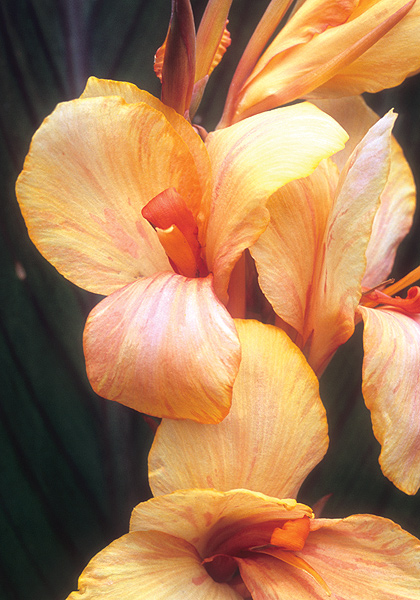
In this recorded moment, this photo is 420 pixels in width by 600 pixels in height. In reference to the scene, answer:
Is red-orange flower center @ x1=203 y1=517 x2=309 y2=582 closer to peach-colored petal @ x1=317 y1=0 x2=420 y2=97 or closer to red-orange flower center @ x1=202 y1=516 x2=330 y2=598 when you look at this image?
red-orange flower center @ x1=202 y1=516 x2=330 y2=598

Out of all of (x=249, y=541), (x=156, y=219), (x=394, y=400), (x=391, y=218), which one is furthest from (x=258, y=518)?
(x=391, y=218)

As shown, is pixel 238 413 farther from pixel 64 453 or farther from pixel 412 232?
pixel 412 232

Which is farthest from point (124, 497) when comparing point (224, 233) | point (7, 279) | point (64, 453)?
point (224, 233)

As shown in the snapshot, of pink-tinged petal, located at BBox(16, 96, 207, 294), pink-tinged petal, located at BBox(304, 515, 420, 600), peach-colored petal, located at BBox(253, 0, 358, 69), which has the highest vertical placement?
peach-colored petal, located at BBox(253, 0, 358, 69)

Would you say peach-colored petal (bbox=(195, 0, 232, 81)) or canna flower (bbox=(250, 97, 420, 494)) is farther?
peach-colored petal (bbox=(195, 0, 232, 81))

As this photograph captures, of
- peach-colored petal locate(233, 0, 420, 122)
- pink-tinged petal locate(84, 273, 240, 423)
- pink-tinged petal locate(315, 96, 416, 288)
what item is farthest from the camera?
pink-tinged petal locate(315, 96, 416, 288)

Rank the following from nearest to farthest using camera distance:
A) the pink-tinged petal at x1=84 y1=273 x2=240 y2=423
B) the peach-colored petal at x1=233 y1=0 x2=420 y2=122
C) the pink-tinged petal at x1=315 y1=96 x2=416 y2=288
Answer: the pink-tinged petal at x1=84 y1=273 x2=240 y2=423 → the peach-colored petal at x1=233 y1=0 x2=420 y2=122 → the pink-tinged petal at x1=315 y1=96 x2=416 y2=288

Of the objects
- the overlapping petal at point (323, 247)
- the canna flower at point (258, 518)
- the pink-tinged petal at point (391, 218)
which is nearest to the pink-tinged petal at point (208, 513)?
the canna flower at point (258, 518)

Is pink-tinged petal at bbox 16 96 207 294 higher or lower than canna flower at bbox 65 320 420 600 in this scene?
higher

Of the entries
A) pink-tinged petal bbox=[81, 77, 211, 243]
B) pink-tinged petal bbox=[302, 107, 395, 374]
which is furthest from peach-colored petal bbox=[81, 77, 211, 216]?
pink-tinged petal bbox=[302, 107, 395, 374]
